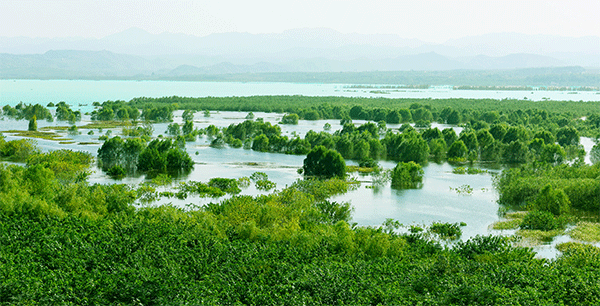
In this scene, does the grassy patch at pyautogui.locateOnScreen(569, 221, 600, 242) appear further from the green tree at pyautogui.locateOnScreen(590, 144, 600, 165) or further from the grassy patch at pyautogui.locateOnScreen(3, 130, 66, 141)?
the grassy patch at pyautogui.locateOnScreen(3, 130, 66, 141)

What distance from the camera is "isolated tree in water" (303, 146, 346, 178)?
5369 cm

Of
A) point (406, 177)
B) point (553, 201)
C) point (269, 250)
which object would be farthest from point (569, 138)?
point (269, 250)

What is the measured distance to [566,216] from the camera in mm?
38750

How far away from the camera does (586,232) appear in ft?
116

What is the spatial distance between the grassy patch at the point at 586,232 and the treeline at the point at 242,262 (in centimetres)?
270

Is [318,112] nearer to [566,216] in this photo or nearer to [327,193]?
[327,193]

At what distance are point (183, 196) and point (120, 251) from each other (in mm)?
18991

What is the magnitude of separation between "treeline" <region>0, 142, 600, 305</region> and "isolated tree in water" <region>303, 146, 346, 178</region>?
18628 mm

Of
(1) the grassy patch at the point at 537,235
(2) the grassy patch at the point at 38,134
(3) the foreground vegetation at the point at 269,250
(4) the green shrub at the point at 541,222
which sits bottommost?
(1) the grassy patch at the point at 537,235

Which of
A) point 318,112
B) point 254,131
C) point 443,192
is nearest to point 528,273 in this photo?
point 443,192

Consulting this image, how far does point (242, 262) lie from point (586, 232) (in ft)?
73.2

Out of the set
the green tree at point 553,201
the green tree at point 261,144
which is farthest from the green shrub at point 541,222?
the green tree at point 261,144

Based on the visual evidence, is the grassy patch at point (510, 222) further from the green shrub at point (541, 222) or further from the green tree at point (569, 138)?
the green tree at point (569, 138)

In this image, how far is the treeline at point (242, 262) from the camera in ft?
70.8
